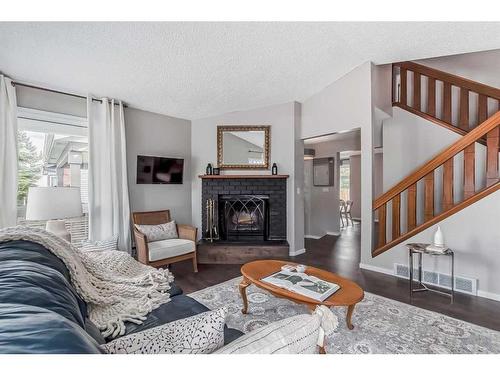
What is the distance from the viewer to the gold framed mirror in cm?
426

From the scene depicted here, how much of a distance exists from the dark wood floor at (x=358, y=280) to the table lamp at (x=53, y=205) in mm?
1407

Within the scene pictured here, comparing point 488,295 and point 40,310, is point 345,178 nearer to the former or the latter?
point 488,295

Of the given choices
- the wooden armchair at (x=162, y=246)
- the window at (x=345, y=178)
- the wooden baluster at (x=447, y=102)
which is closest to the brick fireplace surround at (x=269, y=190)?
the wooden armchair at (x=162, y=246)

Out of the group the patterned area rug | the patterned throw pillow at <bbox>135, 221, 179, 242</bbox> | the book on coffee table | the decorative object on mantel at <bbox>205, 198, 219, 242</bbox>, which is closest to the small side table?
the patterned area rug

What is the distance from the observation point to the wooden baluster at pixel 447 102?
3.74 m

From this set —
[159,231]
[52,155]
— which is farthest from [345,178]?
[52,155]

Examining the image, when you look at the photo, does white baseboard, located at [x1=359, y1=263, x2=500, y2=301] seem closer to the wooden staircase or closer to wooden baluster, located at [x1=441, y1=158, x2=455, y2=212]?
the wooden staircase

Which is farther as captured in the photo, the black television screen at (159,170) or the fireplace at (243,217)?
the fireplace at (243,217)

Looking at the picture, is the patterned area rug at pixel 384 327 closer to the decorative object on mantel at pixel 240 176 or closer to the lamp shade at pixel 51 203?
the lamp shade at pixel 51 203

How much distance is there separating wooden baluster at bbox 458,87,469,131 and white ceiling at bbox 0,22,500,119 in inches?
46.6

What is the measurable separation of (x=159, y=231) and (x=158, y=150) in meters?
1.50

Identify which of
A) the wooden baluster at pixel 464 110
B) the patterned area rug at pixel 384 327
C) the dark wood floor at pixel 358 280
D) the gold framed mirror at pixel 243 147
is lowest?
the dark wood floor at pixel 358 280

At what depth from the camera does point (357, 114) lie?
137 inches
